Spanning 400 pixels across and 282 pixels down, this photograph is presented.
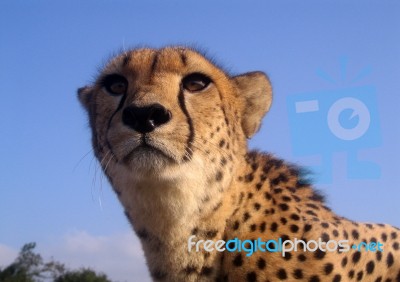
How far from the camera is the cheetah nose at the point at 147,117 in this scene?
1.89 meters

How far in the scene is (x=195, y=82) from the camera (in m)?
2.15

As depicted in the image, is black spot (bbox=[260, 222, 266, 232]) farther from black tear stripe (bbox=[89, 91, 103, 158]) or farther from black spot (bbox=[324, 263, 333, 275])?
black tear stripe (bbox=[89, 91, 103, 158])

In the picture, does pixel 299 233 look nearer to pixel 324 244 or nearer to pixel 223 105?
pixel 324 244

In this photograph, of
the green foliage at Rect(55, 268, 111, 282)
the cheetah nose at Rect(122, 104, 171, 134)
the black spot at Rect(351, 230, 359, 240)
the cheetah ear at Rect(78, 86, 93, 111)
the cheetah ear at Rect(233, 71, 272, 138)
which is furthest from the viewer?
the green foliage at Rect(55, 268, 111, 282)

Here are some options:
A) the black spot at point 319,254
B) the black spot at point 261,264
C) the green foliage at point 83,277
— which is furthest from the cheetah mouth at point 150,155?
the green foliage at point 83,277

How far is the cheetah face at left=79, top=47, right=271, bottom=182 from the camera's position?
6.32 ft

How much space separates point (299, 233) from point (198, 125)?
0.45 meters

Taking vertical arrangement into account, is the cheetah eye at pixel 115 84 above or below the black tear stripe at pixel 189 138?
above

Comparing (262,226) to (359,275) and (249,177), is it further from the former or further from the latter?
(359,275)

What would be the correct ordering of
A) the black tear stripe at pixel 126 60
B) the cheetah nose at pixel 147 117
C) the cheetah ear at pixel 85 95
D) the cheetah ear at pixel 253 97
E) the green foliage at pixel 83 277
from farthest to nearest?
the green foliage at pixel 83 277, the cheetah ear at pixel 85 95, the cheetah ear at pixel 253 97, the black tear stripe at pixel 126 60, the cheetah nose at pixel 147 117

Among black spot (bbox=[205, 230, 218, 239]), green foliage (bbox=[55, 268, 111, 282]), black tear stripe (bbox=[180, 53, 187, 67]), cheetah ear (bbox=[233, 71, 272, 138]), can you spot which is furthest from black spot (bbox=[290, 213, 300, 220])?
green foliage (bbox=[55, 268, 111, 282])

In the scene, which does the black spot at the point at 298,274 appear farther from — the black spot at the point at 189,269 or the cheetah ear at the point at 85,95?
the cheetah ear at the point at 85,95

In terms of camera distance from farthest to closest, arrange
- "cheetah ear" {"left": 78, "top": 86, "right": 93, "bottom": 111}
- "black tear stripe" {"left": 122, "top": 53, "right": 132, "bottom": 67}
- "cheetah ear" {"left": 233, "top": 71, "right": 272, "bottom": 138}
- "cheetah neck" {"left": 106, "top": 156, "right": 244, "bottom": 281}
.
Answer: "cheetah ear" {"left": 78, "top": 86, "right": 93, "bottom": 111}
"cheetah ear" {"left": 233, "top": 71, "right": 272, "bottom": 138}
"black tear stripe" {"left": 122, "top": 53, "right": 132, "bottom": 67}
"cheetah neck" {"left": 106, "top": 156, "right": 244, "bottom": 281}

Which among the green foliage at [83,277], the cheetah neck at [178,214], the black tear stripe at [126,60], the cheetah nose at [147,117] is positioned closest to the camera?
the cheetah nose at [147,117]
